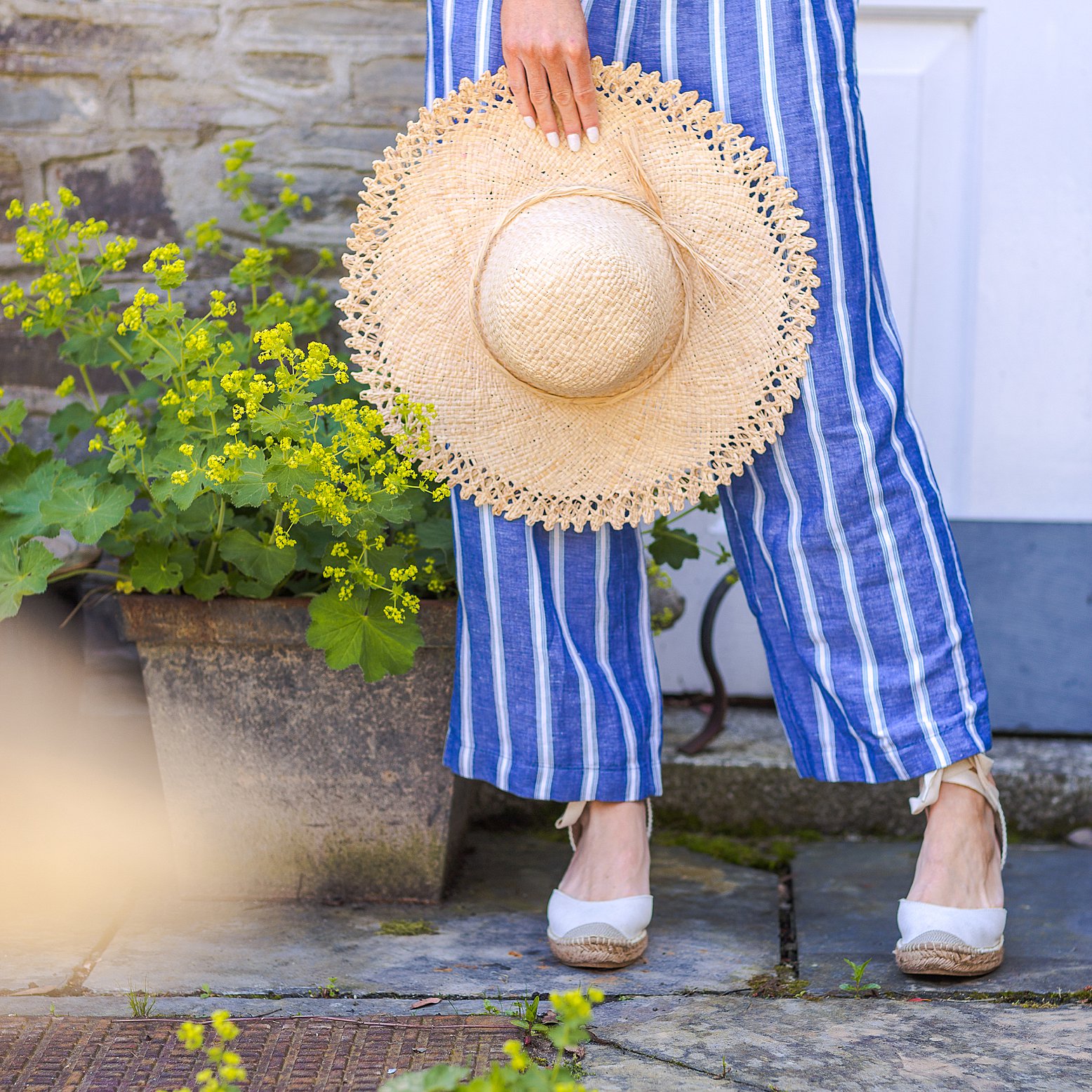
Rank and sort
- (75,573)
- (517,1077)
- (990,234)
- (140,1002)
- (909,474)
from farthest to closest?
(990,234)
(75,573)
(909,474)
(140,1002)
(517,1077)

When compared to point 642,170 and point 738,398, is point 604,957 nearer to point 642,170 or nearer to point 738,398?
point 738,398

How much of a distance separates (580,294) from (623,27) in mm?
345

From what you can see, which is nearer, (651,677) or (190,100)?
(651,677)

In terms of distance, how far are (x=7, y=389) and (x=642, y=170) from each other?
4.15ft

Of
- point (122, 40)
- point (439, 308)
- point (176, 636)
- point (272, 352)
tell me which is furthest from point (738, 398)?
point (122, 40)

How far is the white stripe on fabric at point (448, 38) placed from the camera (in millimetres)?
1385

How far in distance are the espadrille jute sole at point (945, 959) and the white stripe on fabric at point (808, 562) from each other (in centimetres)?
19

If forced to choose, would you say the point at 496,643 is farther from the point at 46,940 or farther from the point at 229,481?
the point at 46,940

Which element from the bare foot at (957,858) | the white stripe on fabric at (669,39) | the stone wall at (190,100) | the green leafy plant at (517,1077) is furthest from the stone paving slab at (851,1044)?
the stone wall at (190,100)

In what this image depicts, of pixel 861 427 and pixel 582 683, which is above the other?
pixel 861 427

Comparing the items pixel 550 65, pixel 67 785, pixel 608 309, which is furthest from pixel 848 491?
pixel 67 785

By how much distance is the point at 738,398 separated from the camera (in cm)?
135

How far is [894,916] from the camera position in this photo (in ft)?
5.12

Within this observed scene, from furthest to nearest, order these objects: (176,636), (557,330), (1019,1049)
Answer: (176,636) < (557,330) < (1019,1049)
